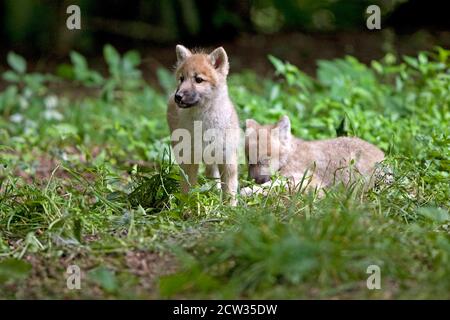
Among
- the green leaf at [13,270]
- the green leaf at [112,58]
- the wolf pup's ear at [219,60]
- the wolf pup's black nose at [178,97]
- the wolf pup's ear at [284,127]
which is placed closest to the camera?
the green leaf at [13,270]

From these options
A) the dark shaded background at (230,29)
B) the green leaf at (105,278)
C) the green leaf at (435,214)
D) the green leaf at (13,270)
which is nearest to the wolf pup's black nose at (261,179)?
the green leaf at (435,214)

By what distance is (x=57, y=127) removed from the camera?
8977mm

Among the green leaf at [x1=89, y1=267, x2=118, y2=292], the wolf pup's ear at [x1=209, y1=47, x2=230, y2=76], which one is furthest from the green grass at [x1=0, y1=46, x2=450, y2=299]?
the wolf pup's ear at [x1=209, y1=47, x2=230, y2=76]

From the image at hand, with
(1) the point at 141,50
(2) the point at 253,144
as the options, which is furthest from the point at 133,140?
(1) the point at 141,50

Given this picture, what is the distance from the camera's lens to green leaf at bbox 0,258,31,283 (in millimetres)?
4855

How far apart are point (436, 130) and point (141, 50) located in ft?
24.7

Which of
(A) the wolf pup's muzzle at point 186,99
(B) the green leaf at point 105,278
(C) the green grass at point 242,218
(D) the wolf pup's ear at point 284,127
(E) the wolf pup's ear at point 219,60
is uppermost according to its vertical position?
(E) the wolf pup's ear at point 219,60

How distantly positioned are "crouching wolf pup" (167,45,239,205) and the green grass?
0.62 feet

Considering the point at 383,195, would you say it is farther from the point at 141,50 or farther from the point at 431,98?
the point at 141,50

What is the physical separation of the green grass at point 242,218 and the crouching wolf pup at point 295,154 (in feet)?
0.80

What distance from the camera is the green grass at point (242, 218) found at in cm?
462

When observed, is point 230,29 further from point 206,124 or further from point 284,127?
point 206,124

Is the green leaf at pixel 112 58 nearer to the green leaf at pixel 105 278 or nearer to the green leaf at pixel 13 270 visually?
the green leaf at pixel 13 270

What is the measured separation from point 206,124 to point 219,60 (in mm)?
528
